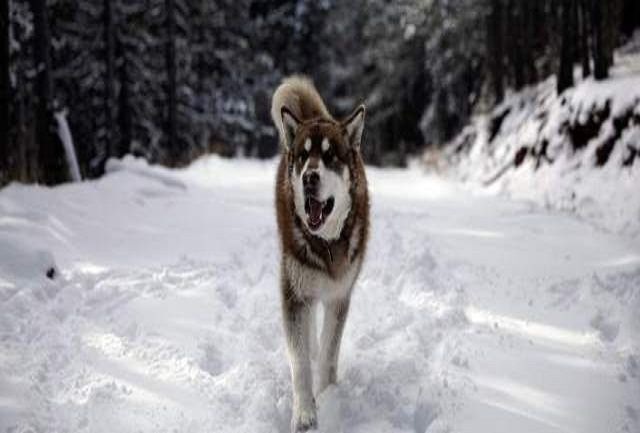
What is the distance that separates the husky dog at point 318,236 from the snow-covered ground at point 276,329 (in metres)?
0.28

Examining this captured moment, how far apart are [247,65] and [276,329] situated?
28480mm

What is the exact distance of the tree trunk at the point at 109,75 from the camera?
19344 mm

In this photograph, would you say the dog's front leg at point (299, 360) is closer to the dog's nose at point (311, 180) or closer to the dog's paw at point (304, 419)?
the dog's paw at point (304, 419)

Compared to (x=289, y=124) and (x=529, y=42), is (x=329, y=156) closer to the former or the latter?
(x=289, y=124)

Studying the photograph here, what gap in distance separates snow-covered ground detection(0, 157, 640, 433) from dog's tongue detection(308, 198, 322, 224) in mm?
1273

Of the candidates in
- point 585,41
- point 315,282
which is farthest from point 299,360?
point 585,41

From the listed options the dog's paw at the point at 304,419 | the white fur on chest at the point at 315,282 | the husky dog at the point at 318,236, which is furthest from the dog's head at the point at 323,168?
the dog's paw at the point at 304,419

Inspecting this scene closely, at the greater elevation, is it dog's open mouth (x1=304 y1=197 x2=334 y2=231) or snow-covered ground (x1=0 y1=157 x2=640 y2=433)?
dog's open mouth (x1=304 y1=197 x2=334 y2=231)

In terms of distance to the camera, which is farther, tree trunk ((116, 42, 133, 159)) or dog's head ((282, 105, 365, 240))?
tree trunk ((116, 42, 133, 159))

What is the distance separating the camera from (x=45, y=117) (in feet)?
39.6

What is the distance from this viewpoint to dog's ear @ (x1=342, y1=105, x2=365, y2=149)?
4.36 metres

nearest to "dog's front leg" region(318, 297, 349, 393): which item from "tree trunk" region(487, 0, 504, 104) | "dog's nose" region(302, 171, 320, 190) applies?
"dog's nose" region(302, 171, 320, 190)

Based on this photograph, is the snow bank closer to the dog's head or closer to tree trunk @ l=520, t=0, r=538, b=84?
tree trunk @ l=520, t=0, r=538, b=84

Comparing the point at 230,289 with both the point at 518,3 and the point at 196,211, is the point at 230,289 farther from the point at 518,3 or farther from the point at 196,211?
the point at 518,3
